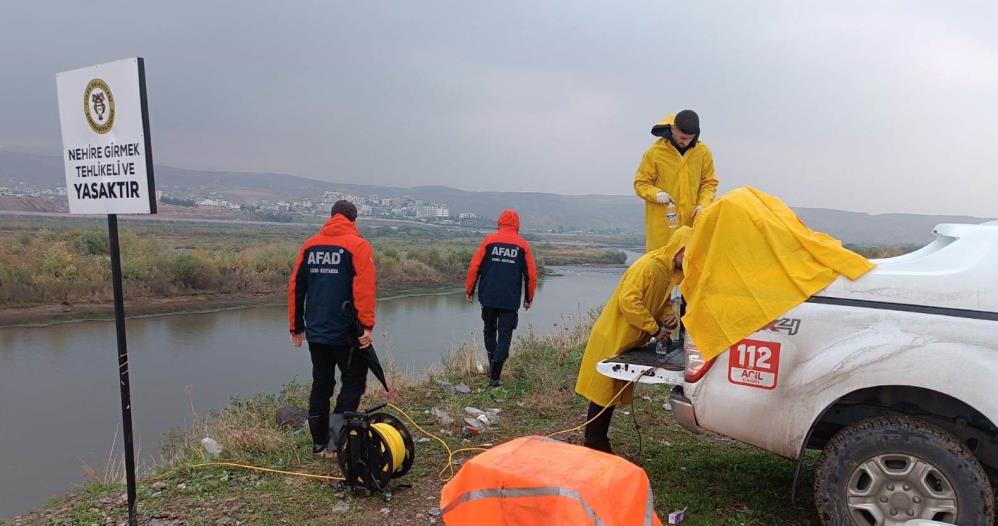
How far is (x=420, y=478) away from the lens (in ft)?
15.0

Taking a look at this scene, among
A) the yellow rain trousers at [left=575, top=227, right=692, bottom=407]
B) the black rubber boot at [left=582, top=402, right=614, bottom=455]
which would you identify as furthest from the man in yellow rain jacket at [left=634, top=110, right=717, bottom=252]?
the black rubber boot at [left=582, top=402, right=614, bottom=455]

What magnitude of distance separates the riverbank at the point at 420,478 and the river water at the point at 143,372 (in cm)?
241

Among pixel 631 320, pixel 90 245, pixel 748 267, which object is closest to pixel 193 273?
pixel 90 245

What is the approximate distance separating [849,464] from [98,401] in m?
11.7

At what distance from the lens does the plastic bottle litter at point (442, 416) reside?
19.4 ft

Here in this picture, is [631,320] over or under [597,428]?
over

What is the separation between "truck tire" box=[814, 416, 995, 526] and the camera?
292 centimetres

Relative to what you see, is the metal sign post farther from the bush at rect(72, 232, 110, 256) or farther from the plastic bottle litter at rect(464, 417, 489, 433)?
the bush at rect(72, 232, 110, 256)

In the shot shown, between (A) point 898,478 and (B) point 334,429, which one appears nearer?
(A) point 898,478

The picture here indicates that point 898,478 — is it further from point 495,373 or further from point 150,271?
point 150,271

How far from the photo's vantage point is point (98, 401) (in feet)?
35.6

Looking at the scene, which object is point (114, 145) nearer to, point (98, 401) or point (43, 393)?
point (98, 401)

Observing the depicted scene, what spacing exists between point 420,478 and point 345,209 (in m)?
2.28

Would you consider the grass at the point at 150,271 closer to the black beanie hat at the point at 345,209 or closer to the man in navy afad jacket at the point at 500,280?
the man in navy afad jacket at the point at 500,280
